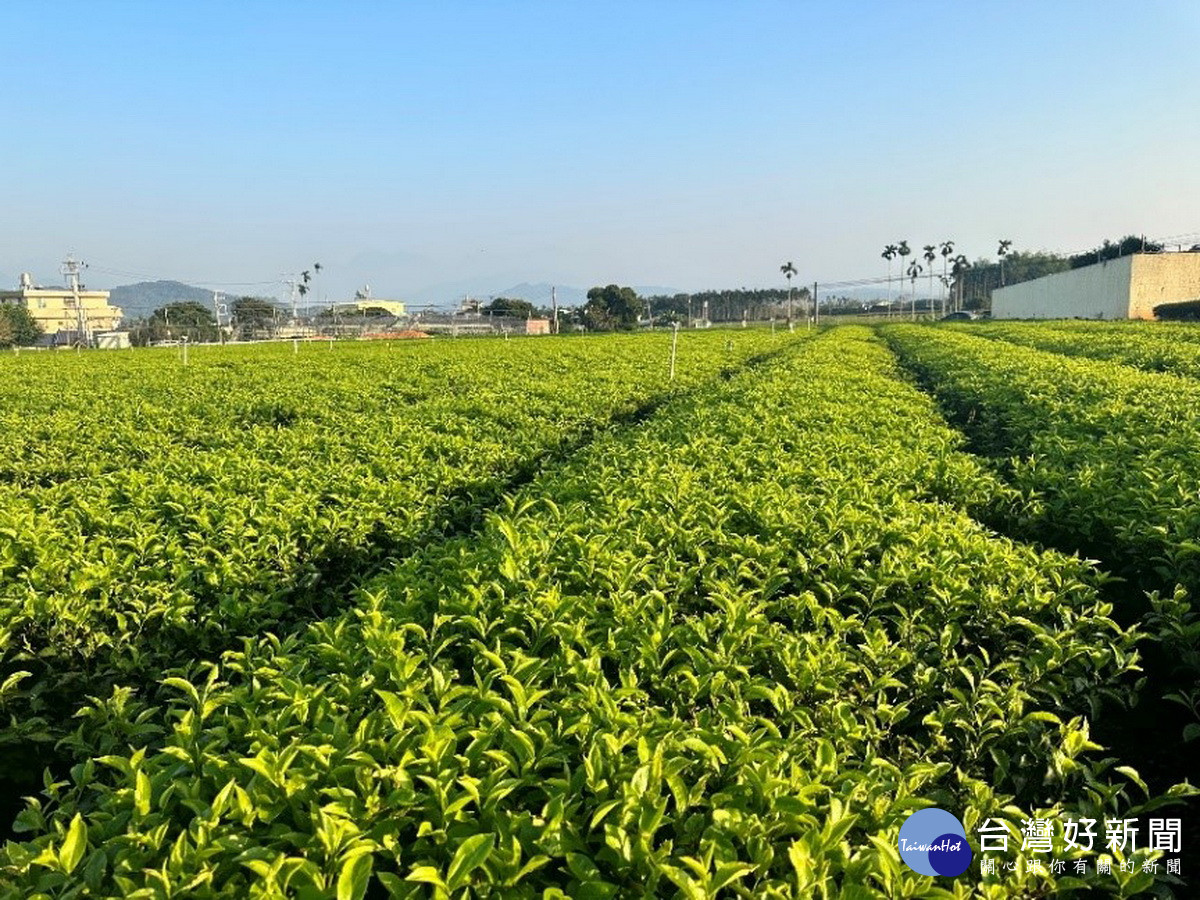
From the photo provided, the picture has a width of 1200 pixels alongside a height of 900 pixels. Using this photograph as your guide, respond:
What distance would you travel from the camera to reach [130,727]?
2.94 m

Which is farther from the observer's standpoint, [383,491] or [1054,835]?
[383,491]

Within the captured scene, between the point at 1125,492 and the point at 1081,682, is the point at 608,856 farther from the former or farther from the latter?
the point at 1125,492

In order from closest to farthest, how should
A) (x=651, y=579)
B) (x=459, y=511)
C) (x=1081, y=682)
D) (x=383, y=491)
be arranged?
(x=1081, y=682), (x=651, y=579), (x=383, y=491), (x=459, y=511)

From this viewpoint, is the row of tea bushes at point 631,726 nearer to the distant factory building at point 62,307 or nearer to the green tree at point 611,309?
the green tree at point 611,309

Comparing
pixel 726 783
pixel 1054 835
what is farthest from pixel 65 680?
pixel 1054 835

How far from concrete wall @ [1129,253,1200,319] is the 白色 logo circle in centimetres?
6036

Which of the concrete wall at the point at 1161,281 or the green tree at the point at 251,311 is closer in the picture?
the concrete wall at the point at 1161,281

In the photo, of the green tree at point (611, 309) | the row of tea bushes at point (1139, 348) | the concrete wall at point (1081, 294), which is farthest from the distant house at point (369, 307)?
the row of tea bushes at point (1139, 348)

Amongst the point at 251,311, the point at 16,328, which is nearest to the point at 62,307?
the point at 251,311

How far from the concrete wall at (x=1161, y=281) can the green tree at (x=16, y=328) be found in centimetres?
8683

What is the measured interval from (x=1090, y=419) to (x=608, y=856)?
8109 millimetres

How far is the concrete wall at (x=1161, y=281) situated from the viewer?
50906 mm

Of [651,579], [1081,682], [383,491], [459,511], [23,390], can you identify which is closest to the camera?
[1081,682]

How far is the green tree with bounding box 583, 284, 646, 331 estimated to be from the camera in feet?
278
